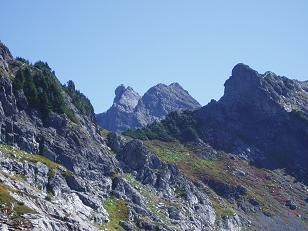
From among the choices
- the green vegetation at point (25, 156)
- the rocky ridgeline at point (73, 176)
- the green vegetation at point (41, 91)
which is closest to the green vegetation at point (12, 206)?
the rocky ridgeline at point (73, 176)

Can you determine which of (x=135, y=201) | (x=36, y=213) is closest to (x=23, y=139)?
(x=135, y=201)

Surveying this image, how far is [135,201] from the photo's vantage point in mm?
134250

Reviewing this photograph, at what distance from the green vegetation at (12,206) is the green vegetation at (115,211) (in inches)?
968

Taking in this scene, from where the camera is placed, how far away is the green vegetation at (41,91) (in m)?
142

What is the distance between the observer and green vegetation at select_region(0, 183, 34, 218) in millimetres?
84863

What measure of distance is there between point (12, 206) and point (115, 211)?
3798 centimetres

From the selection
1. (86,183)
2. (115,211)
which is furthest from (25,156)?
(115,211)

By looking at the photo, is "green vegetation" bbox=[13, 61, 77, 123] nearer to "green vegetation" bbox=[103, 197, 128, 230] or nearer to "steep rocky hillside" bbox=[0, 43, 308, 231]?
"steep rocky hillside" bbox=[0, 43, 308, 231]

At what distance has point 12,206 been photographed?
86.6 meters

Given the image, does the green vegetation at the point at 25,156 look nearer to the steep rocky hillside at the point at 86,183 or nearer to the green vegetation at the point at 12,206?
the steep rocky hillside at the point at 86,183

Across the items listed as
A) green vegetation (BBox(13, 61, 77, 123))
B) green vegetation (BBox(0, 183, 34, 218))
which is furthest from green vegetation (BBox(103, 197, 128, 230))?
green vegetation (BBox(13, 61, 77, 123))

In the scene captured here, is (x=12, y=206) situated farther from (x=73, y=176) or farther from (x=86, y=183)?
(x=86, y=183)

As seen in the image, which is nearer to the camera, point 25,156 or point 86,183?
point 25,156

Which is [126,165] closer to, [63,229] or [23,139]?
[23,139]
